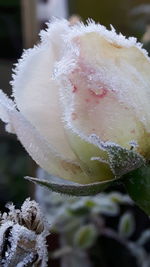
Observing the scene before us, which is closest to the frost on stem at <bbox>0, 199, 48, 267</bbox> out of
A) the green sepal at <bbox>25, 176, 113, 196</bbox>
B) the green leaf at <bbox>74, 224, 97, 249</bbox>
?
the green sepal at <bbox>25, 176, 113, 196</bbox>

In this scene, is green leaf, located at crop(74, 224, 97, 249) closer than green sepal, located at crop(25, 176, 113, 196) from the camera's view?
No

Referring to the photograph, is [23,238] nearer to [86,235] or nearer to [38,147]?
[38,147]

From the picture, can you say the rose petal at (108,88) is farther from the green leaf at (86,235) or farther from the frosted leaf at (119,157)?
the green leaf at (86,235)

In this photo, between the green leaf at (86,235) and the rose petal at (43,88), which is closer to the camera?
the rose petal at (43,88)

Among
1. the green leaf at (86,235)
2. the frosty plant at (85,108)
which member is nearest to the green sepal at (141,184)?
the frosty plant at (85,108)

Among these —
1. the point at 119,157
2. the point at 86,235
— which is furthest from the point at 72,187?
the point at 86,235

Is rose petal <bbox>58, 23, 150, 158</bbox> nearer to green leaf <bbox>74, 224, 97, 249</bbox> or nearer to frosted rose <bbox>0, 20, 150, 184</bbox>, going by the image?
frosted rose <bbox>0, 20, 150, 184</bbox>
